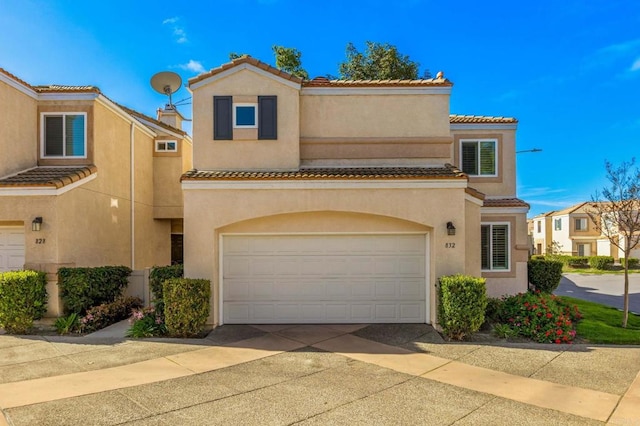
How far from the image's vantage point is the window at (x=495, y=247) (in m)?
12.3

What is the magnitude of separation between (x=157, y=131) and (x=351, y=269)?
1109 cm

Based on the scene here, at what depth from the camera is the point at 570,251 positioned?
39.6 metres

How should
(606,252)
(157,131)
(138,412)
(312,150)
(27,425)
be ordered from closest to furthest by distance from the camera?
(27,425) → (138,412) → (312,150) → (157,131) → (606,252)

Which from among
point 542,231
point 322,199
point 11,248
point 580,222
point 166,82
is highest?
point 166,82

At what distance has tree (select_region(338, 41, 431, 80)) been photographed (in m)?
22.3

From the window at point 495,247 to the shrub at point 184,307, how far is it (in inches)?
356

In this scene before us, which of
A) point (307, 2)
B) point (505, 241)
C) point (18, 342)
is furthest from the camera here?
point (307, 2)

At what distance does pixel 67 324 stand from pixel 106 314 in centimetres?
84

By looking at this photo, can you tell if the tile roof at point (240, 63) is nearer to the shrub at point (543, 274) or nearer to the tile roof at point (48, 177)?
the tile roof at point (48, 177)

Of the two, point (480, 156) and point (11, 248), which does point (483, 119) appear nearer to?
point (480, 156)

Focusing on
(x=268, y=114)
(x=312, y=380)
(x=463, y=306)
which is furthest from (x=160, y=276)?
(x=463, y=306)

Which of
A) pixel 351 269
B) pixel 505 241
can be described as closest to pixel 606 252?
pixel 505 241

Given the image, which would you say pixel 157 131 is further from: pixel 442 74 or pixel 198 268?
pixel 442 74

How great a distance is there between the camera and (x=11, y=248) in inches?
407
